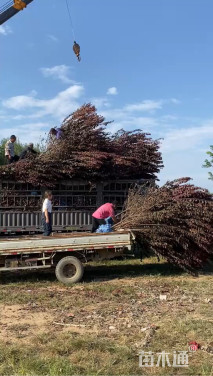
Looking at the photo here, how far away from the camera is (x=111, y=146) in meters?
11.7

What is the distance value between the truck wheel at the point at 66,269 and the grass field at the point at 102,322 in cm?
19

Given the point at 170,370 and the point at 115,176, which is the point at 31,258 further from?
the point at 170,370

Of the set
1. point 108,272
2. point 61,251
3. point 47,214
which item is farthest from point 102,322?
point 47,214

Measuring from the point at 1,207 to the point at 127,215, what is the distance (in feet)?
12.0

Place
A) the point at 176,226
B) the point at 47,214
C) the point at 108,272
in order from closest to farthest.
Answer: the point at 176,226, the point at 108,272, the point at 47,214

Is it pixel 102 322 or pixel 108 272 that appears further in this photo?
pixel 108 272

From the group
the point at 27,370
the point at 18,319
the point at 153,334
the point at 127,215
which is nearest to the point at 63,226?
the point at 127,215

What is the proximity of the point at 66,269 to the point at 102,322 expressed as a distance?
2928mm

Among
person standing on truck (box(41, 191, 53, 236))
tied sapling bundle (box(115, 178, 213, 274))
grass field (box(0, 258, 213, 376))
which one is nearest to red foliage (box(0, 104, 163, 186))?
person standing on truck (box(41, 191, 53, 236))

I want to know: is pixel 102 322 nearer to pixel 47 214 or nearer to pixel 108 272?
pixel 108 272

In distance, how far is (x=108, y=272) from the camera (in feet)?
31.2

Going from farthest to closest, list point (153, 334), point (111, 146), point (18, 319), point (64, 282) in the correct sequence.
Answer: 1. point (111, 146)
2. point (64, 282)
3. point (18, 319)
4. point (153, 334)

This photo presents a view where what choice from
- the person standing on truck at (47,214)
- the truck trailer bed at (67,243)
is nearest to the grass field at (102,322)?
the truck trailer bed at (67,243)

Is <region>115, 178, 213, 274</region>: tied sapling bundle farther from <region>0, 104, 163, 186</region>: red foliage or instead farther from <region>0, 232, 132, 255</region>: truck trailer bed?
<region>0, 104, 163, 186</region>: red foliage
